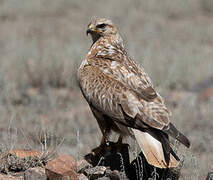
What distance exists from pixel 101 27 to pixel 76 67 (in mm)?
4700

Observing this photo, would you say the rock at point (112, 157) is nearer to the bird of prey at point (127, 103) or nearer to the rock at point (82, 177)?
the bird of prey at point (127, 103)

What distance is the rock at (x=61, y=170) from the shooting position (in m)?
4.49

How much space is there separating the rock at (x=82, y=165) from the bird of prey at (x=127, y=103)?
0.31 metres

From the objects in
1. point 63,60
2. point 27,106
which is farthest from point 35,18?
point 27,106

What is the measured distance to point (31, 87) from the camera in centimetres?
1048

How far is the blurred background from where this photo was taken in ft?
26.5

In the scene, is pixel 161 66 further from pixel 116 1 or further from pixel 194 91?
pixel 116 1

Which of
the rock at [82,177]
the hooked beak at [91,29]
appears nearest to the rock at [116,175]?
the rock at [82,177]

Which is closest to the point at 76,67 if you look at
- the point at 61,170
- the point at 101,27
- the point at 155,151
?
the point at 101,27

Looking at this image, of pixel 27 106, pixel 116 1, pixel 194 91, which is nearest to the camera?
pixel 27 106

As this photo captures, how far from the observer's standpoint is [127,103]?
462cm

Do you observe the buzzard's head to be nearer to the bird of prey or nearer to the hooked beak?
the hooked beak

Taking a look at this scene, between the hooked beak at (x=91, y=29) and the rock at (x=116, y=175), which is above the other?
the hooked beak at (x=91, y=29)

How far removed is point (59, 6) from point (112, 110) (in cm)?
1349
